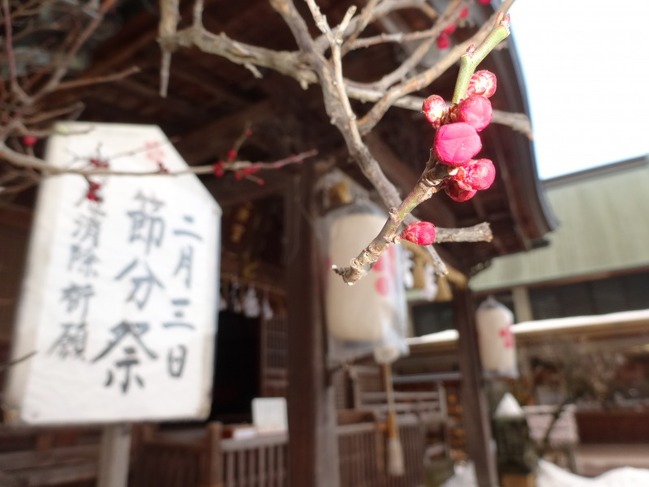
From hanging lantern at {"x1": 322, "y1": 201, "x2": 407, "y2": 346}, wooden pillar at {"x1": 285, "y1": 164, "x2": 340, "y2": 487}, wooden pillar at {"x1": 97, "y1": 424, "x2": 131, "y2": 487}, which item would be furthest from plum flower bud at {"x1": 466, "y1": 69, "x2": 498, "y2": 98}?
wooden pillar at {"x1": 97, "y1": 424, "x2": 131, "y2": 487}

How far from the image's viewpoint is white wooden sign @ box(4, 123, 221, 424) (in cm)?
232

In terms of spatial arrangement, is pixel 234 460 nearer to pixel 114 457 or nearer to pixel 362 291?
pixel 114 457

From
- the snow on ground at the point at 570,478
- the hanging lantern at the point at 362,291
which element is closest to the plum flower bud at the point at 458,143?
the hanging lantern at the point at 362,291

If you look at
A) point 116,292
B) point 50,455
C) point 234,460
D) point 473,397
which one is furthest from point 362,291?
point 473,397

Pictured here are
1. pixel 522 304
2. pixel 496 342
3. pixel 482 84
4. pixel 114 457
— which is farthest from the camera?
pixel 522 304

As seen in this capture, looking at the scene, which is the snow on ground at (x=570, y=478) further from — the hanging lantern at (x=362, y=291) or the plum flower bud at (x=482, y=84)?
the plum flower bud at (x=482, y=84)

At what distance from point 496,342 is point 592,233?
1292 cm

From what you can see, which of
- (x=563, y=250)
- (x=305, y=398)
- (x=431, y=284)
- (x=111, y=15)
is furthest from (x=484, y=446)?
(x=563, y=250)

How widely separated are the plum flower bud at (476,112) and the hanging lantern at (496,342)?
751 centimetres

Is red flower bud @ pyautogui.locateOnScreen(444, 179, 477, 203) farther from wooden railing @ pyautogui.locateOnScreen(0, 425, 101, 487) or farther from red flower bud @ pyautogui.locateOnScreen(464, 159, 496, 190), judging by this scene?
wooden railing @ pyautogui.locateOnScreen(0, 425, 101, 487)

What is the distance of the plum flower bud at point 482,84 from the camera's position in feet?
2.24

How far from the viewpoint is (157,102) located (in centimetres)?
398

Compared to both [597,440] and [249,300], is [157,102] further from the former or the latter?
[597,440]

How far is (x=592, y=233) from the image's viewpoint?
1772cm
